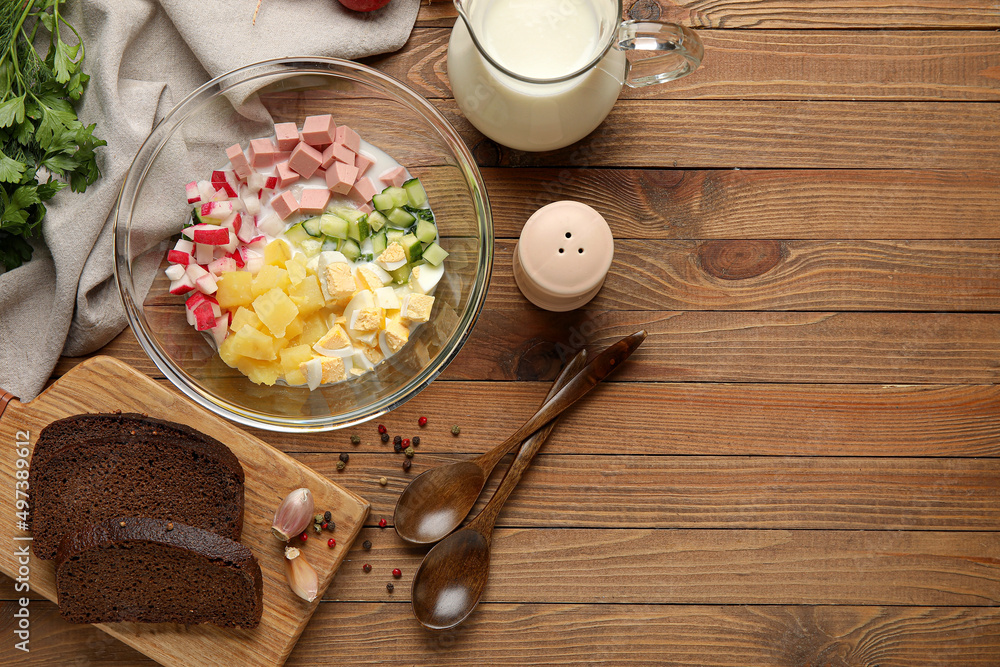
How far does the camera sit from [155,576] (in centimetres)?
129

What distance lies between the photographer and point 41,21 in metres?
1.35

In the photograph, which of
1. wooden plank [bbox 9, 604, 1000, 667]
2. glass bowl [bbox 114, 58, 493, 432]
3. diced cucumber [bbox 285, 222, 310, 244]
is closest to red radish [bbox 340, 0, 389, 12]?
glass bowl [bbox 114, 58, 493, 432]

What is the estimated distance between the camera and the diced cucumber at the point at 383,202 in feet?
4.43

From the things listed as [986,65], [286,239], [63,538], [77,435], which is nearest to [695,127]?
[986,65]

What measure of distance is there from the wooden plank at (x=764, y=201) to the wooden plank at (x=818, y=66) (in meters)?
0.19

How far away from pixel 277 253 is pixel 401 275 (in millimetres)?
253

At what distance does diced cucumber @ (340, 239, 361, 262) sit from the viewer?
1.34 metres

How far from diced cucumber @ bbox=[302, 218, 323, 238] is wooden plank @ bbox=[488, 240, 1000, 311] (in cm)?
40

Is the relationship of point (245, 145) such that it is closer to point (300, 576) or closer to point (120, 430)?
point (120, 430)

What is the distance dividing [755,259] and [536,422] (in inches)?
25.4

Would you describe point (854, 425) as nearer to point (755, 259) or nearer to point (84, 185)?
point (755, 259)

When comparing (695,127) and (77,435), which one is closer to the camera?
(77,435)

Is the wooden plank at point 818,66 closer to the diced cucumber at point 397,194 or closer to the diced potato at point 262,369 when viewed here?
the diced cucumber at point 397,194

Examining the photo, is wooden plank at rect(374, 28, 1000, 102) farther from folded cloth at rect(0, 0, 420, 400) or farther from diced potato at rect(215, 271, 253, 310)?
diced potato at rect(215, 271, 253, 310)
